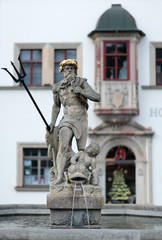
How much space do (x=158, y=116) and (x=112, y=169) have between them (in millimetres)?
2720

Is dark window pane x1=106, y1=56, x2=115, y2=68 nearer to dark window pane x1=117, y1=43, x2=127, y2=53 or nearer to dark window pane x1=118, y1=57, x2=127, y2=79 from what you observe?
dark window pane x1=118, y1=57, x2=127, y2=79

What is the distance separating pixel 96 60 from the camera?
2344 cm

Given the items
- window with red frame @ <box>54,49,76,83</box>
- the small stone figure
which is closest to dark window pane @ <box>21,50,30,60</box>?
window with red frame @ <box>54,49,76,83</box>

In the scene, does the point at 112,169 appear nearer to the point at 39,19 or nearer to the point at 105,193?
the point at 105,193

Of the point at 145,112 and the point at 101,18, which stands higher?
the point at 101,18

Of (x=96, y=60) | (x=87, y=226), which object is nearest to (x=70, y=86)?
(x=87, y=226)

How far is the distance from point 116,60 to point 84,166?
1314 centimetres

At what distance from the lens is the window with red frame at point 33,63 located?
954 inches

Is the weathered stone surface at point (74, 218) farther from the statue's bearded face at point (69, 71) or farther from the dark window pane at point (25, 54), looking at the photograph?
the dark window pane at point (25, 54)

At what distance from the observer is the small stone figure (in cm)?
1046

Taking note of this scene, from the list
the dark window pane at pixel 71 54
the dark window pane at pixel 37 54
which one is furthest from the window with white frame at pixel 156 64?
the dark window pane at pixel 37 54

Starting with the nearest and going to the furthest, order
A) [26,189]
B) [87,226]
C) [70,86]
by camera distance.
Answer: [87,226] < [70,86] < [26,189]

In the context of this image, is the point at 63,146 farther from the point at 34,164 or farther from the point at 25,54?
the point at 25,54

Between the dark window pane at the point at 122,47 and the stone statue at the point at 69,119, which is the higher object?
the dark window pane at the point at 122,47
